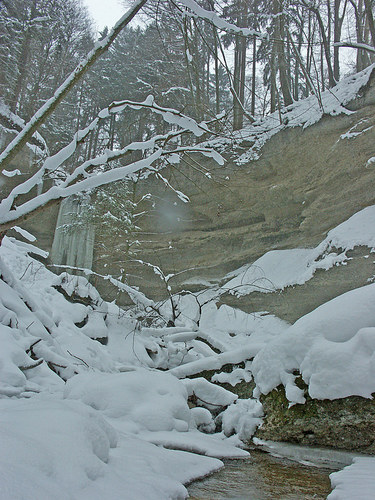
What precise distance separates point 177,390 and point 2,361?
2.05m

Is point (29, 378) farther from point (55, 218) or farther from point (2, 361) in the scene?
point (55, 218)

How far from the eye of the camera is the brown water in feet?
7.81

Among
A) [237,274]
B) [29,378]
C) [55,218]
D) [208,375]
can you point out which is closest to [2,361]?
[29,378]

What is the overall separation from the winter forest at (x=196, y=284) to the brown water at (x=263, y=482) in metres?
0.03

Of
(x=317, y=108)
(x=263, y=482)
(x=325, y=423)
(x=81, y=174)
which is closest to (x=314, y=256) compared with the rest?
(x=317, y=108)

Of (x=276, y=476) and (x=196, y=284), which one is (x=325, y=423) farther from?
(x=196, y=284)

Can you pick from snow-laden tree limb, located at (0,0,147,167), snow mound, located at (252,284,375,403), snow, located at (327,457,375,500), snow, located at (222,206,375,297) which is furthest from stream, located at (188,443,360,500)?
snow, located at (222,206,375,297)

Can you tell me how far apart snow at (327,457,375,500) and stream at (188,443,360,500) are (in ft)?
0.39

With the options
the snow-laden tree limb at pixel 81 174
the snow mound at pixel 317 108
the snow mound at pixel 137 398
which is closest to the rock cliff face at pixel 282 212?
the snow mound at pixel 317 108

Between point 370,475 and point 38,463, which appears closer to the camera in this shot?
point 38,463

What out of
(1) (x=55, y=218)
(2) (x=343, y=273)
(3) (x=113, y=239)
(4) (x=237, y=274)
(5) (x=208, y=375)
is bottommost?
(5) (x=208, y=375)

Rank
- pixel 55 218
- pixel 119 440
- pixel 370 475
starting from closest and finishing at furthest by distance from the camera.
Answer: pixel 370 475
pixel 119 440
pixel 55 218

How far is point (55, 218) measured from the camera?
700 inches

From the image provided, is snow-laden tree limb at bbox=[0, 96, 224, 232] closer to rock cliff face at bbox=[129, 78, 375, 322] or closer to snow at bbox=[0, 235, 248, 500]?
snow at bbox=[0, 235, 248, 500]
